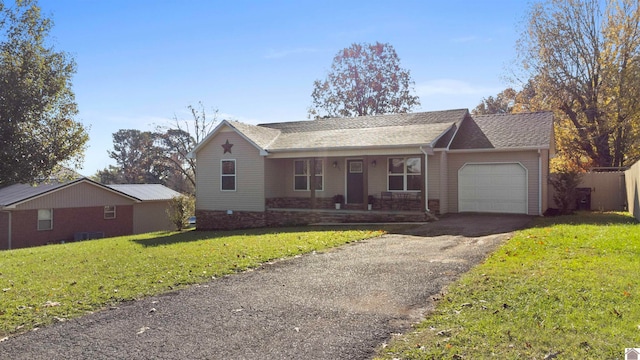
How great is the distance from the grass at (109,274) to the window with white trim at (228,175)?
819cm

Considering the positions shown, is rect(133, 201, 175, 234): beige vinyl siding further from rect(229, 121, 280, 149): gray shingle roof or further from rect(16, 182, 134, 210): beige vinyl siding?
rect(229, 121, 280, 149): gray shingle roof

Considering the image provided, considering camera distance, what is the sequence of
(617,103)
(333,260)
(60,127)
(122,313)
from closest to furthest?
1. (122,313)
2. (333,260)
3. (60,127)
4. (617,103)

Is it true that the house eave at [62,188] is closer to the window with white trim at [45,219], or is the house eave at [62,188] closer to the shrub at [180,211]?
the window with white trim at [45,219]

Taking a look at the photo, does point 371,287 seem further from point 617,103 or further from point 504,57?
point 504,57

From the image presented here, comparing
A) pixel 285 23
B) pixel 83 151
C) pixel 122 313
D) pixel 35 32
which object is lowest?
pixel 122 313

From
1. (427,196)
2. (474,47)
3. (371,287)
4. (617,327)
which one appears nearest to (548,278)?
(617,327)

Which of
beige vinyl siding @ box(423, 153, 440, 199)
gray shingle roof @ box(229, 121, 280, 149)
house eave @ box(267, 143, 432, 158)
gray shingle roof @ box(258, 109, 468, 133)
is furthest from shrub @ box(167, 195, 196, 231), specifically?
beige vinyl siding @ box(423, 153, 440, 199)

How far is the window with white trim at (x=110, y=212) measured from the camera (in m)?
30.0

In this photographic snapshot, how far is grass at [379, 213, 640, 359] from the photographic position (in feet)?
13.0

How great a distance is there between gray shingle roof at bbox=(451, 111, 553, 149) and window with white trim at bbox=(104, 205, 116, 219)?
23606 millimetres

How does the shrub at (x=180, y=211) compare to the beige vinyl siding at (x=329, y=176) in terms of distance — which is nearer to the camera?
the beige vinyl siding at (x=329, y=176)

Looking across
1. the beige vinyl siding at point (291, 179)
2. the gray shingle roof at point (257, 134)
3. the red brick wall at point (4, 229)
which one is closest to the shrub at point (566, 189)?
the beige vinyl siding at point (291, 179)

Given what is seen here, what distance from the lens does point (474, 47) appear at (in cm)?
1711

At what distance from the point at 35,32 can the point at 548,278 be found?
479 inches
